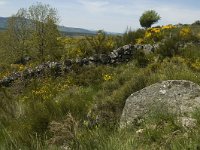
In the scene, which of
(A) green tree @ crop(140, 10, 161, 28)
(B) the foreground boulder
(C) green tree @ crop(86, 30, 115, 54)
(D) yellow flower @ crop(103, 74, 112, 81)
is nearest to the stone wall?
(C) green tree @ crop(86, 30, 115, 54)

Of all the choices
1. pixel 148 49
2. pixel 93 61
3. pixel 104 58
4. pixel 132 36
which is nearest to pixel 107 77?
pixel 104 58

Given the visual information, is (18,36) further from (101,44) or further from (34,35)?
(101,44)

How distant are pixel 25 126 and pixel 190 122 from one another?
268 cm

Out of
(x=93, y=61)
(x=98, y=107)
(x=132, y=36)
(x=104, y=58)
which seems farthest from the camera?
(x=132, y=36)

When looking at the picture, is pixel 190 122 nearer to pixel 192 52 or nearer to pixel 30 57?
pixel 192 52

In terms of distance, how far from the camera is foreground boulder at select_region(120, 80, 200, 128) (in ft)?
20.3

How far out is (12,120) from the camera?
7.38m

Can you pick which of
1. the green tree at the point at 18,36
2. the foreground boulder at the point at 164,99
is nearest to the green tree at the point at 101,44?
the foreground boulder at the point at 164,99

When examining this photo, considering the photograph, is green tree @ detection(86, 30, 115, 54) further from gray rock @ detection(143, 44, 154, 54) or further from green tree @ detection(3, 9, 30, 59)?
green tree @ detection(3, 9, 30, 59)

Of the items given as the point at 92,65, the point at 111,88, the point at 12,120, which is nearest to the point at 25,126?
the point at 12,120

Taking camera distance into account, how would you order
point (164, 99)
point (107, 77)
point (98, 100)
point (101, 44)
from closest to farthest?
point (164, 99) < point (98, 100) < point (107, 77) < point (101, 44)

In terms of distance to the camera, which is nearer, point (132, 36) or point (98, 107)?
point (98, 107)

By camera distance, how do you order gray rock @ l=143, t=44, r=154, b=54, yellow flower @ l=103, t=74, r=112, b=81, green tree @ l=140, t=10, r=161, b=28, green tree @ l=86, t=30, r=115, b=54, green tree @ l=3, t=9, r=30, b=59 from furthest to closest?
1. green tree @ l=140, t=10, r=161, b=28
2. green tree @ l=3, t=9, r=30, b=59
3. green tree @ l=86, t=30, r=115, b=54
4. gray rock @ l=143, t=44, r=154, b=54
5. yellow flower @ l=103, t=74, r=112, b=81

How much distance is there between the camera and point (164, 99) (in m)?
6.52
